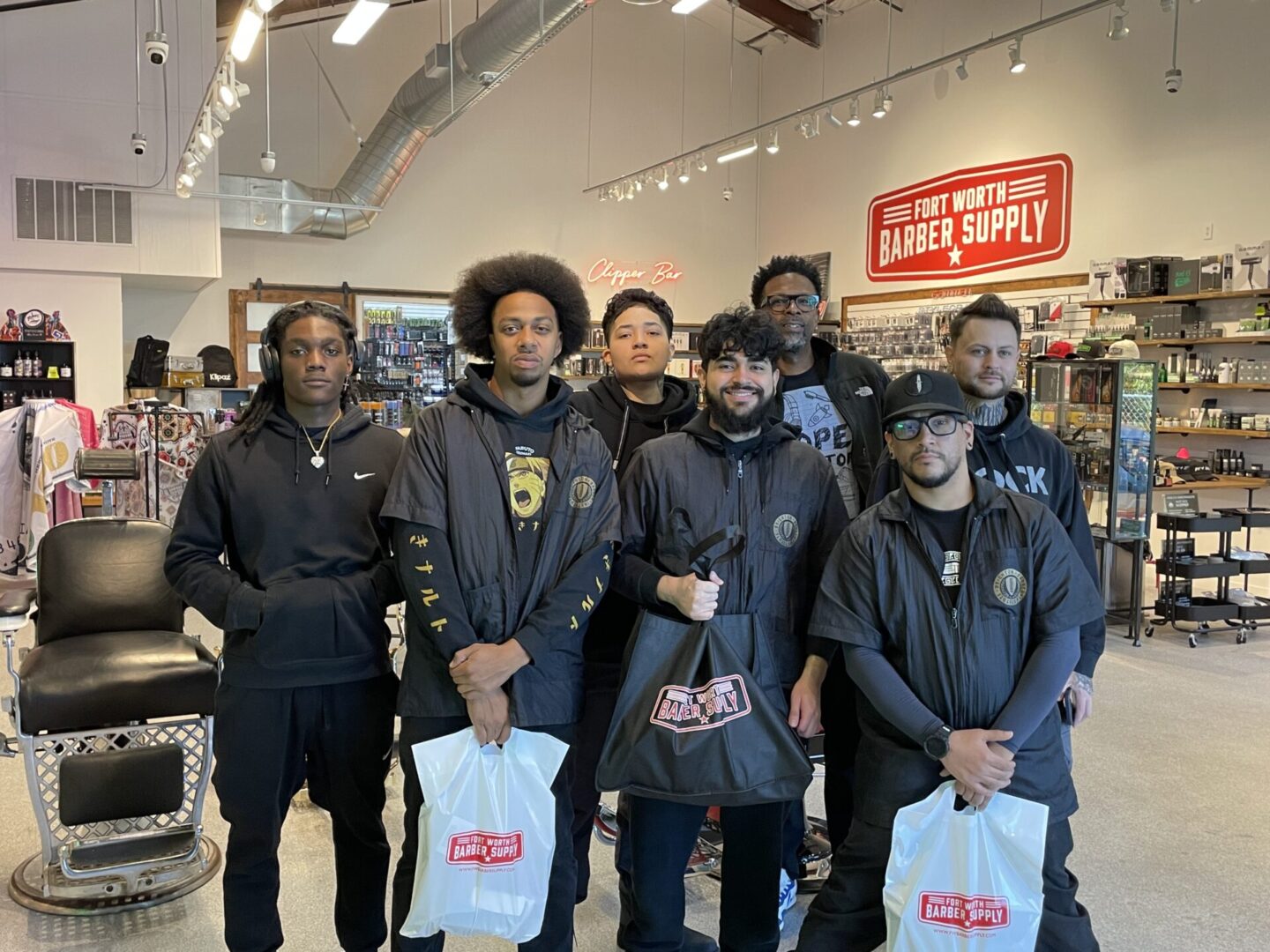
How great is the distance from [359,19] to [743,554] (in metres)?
5.55

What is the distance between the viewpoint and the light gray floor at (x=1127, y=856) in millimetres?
2666

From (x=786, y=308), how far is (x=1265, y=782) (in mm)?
2941

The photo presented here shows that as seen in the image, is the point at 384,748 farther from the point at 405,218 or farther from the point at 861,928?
the point at 405,218

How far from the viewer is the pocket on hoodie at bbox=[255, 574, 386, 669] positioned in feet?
6.71

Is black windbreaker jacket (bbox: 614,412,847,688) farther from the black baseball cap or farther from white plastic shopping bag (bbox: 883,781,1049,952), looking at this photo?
white plastic shopping bag (bbox: 883,781,1049,952)

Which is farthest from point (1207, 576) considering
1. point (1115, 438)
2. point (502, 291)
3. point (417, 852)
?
point (417, 852)

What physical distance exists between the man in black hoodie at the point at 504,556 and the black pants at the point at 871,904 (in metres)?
0.55

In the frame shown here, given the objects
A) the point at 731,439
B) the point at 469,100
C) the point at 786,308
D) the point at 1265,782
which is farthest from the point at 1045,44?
the point at 731,439

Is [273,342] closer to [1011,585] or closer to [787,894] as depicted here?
[1011,585]

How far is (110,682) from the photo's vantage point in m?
2.84

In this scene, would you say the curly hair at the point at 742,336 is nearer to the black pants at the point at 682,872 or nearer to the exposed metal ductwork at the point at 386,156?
the black pants at the point at 682,872

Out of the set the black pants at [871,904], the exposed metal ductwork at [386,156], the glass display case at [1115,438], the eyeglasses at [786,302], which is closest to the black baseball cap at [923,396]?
the eyeglasses at [786,302]

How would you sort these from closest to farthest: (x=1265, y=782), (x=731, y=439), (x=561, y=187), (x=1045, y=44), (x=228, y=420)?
(x=731, y=439) → (x=1265, y=782) → (x=228, y=420) → (x=1045, y=44) → (x=561, y=187)

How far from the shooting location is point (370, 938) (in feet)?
7.38
